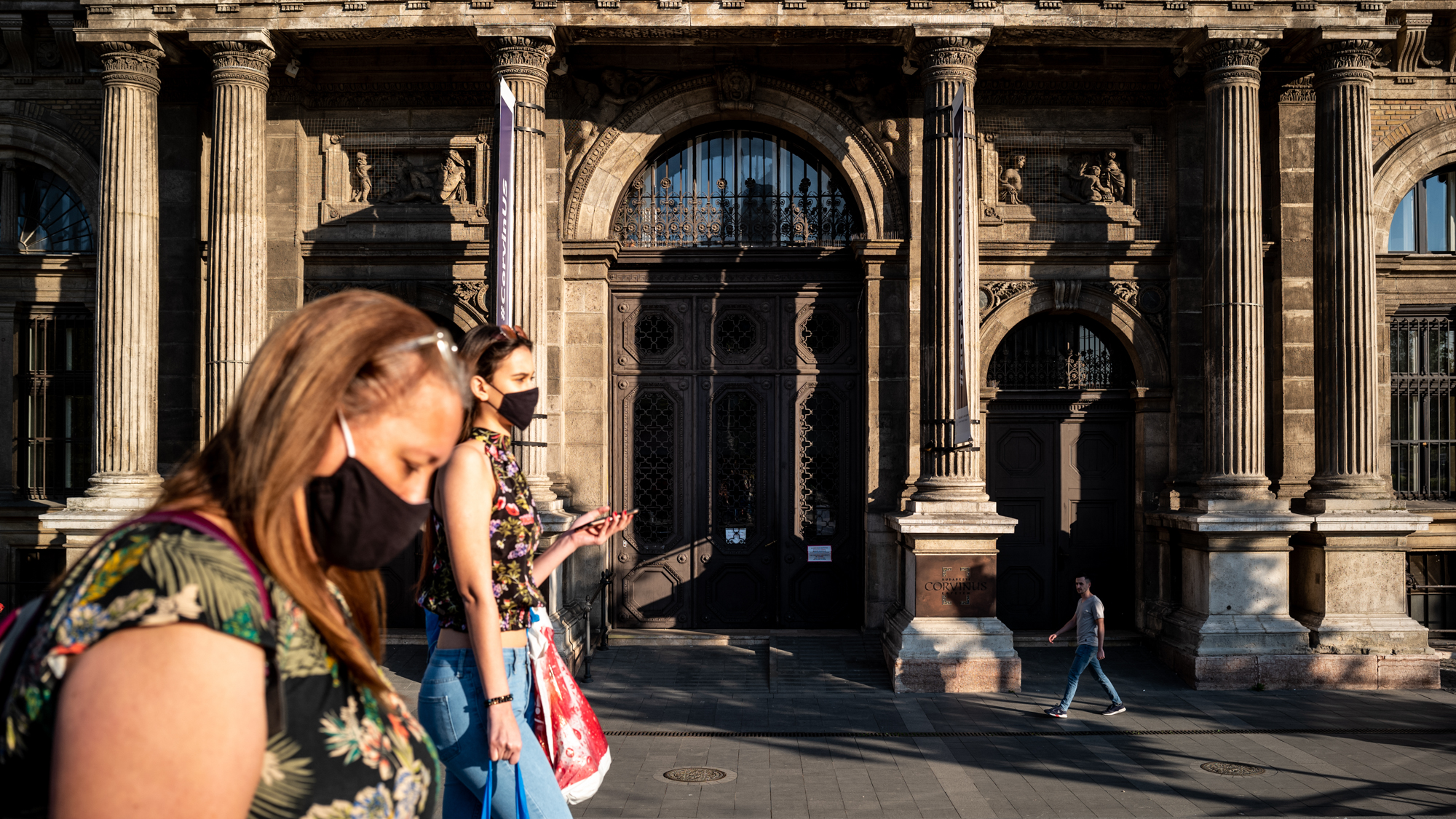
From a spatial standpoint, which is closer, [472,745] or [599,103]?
[472,745]

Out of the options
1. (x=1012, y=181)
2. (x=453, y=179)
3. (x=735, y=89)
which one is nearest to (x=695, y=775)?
(x=453, y=179)

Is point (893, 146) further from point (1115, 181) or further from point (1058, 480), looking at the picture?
point (1058, 480)

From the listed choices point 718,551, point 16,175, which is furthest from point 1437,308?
point 16,175

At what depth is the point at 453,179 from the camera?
13023 mm

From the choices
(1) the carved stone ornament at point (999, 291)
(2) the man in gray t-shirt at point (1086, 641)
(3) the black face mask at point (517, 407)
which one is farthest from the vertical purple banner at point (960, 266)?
(3) the black face mask at point (517, 407)

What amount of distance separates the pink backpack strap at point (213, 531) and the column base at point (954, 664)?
9847 mm

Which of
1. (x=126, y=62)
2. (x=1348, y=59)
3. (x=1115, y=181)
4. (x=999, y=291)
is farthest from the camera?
(x=1115, y=181)

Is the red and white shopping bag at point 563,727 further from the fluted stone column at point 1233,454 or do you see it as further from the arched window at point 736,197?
the arched window at point 736,197

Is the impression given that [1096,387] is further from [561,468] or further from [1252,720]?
[561,468]

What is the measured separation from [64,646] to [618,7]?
11132 mm

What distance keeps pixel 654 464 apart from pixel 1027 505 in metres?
4.78

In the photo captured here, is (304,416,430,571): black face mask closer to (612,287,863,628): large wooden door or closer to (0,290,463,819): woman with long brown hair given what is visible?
(0,290,463,819): woman with long brown hair

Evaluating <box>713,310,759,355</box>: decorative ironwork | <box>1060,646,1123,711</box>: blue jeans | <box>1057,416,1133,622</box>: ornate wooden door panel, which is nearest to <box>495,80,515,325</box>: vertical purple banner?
<box>713,310,759,355</box>: decorative ironwork

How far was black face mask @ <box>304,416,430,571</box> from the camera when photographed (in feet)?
5.21
